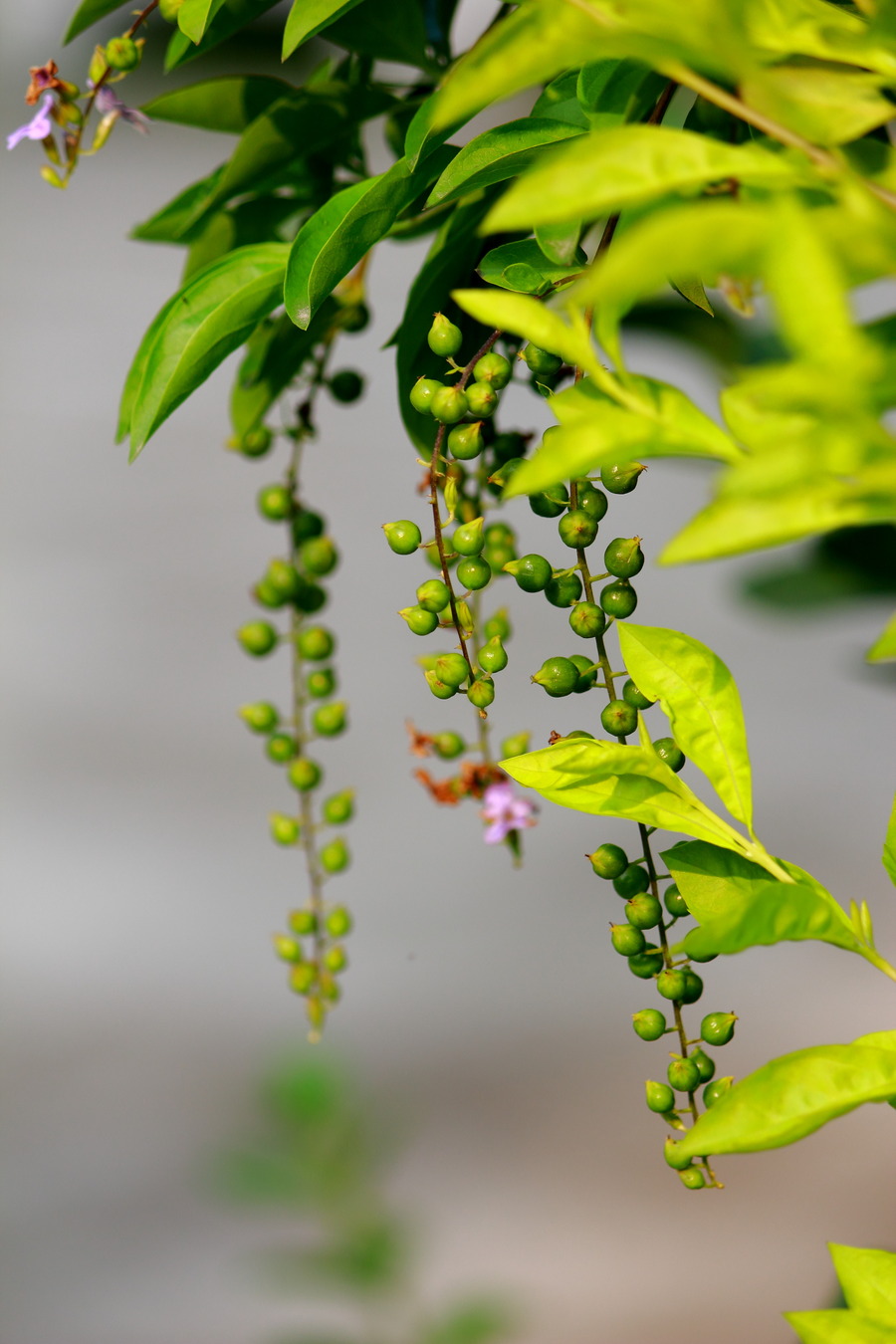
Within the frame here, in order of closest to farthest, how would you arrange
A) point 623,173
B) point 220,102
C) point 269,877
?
point 623,173, point 220,102, point 269,877

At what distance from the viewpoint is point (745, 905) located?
0.61 feet

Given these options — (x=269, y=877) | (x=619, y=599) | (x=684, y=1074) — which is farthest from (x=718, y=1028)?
(x=269, y=877)

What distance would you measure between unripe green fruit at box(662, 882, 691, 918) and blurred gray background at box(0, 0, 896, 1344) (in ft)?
2.43

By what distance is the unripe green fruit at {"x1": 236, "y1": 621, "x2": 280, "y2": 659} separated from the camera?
0.52m

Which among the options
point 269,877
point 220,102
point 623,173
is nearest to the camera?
point 623,173

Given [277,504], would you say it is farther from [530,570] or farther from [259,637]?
[530,570]

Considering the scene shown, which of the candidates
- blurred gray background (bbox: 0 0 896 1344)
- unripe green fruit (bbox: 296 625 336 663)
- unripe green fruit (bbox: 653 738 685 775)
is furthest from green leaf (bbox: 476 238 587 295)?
blurred gray background (bbox: 0 0 896 1344)

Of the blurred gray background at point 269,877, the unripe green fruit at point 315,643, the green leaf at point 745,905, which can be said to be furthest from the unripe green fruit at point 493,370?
the blurred gray background at point 269,877

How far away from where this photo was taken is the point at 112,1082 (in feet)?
3.42

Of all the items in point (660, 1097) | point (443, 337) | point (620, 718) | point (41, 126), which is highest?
point (41, 126)

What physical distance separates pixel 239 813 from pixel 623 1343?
593 mm

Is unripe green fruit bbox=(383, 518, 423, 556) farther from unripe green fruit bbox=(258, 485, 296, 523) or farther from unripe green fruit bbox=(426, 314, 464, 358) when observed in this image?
unripe green fruit bbox=(258, 485, 296, 523)

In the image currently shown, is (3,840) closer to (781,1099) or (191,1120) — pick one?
(191,1120)

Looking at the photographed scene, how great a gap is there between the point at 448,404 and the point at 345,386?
0.21 meters
